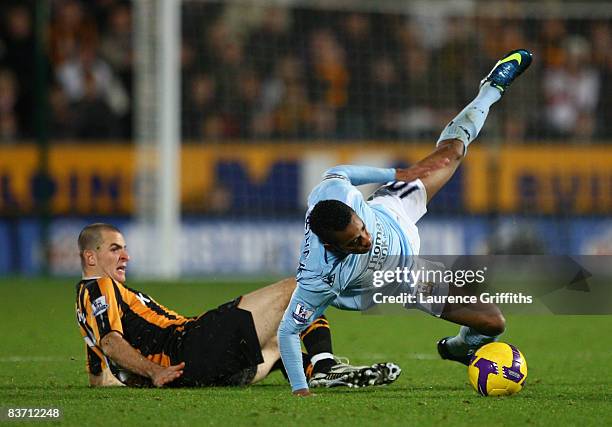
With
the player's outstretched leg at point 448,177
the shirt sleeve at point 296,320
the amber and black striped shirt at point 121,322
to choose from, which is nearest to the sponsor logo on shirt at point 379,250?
the shirt sleeve at point 296,320

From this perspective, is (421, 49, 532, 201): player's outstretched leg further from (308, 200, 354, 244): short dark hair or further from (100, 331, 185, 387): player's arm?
(100, 331, 185, 387): player's arm

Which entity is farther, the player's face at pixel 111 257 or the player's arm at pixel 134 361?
the player's face at pixel 111 257

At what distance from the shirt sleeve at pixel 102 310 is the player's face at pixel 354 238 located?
170cm

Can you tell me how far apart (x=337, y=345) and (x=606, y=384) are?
3.24 meters

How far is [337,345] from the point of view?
1069 cm

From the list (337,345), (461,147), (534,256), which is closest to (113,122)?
(534,256)

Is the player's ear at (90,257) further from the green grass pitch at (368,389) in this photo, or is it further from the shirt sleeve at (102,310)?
the green grass pitch at (368,389)

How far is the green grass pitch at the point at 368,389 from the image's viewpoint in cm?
646

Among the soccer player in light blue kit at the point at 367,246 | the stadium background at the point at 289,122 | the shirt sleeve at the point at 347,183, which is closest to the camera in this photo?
the soccer player in light blue kit at the point at 367,246

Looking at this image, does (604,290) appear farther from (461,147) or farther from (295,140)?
(295,140)

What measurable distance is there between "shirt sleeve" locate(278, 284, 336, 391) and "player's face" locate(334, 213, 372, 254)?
0.37 m

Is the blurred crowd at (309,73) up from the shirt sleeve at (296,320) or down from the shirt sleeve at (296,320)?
up

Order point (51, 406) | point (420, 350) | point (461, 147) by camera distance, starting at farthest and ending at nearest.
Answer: point (420, 350), point (461, 147), point (51, 406)

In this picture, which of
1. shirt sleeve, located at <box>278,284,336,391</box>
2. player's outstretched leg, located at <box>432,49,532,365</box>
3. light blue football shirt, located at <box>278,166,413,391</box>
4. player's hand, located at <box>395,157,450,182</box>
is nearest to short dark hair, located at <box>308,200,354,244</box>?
light blue football shirt, located at <box>278,166,413,391</box>
